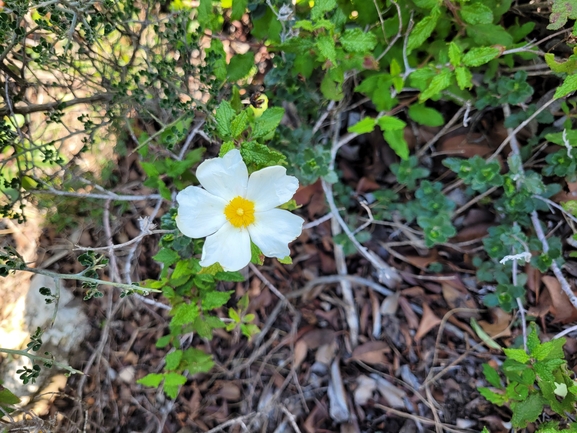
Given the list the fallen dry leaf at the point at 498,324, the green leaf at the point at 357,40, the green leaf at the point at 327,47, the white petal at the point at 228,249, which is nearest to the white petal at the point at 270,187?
the white petal at the point at 228,249

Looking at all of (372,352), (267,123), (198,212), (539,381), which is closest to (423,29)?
(267,123)

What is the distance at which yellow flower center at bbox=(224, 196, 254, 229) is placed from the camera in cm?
149

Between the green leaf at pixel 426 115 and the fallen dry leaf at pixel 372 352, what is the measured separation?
1.27 metres

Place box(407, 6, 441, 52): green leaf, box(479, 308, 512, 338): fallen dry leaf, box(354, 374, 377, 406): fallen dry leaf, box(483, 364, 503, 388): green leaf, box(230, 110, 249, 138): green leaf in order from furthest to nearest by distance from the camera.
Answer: box(354, 374, 377, 406): fallen dry leaf → box(479, 308, 512, 338): fallen dry leaf → box(483, 364, 503, 388): green leaf → box(407, 6, 441, 52): green leaf → box(230, 110, 249, 138): green leaf

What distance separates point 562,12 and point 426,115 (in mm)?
767

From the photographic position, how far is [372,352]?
98.3 inches

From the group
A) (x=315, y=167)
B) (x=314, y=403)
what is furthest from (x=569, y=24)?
(x=314, y=403)

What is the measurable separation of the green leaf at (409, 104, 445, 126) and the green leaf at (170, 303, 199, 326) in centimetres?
145

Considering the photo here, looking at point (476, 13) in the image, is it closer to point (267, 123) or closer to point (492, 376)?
point (267, 123)

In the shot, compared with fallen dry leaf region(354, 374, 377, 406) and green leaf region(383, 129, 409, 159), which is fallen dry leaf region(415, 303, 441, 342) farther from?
green leaf region(383, 129, 409, 159)

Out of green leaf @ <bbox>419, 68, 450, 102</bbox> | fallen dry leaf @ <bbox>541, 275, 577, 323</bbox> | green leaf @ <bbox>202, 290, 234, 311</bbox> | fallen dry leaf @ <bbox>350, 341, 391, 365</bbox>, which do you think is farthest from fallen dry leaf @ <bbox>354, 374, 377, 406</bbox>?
green leaf @ <bbox>419, 68, 450, 102</bbox>

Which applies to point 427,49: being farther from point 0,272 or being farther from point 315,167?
point 0,272

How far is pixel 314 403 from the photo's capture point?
8.22 feet

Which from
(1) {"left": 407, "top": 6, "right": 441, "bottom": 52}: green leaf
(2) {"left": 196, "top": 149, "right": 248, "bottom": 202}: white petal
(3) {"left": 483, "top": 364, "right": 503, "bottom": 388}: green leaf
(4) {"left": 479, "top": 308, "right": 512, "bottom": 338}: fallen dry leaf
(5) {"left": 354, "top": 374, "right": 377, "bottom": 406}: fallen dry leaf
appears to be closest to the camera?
(2) {"left": 196, "top": 149, "right": 248, "bottom": 202}: white petal
